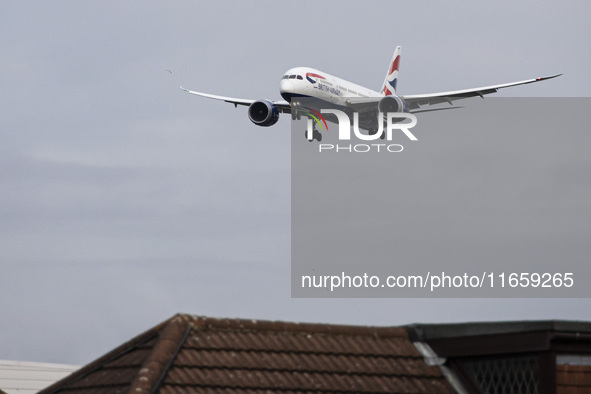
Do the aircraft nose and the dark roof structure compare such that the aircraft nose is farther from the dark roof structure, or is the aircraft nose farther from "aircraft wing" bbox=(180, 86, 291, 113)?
the dark roof structure

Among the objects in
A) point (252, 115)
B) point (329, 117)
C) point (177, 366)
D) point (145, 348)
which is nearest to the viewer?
point (177, 366)

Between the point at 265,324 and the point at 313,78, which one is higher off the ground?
the point at 313,78

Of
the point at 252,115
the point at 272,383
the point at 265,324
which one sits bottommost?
the point at 272,383

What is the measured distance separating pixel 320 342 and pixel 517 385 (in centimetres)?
179

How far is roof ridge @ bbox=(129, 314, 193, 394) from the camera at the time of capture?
822 cm

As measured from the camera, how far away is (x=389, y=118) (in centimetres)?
5125

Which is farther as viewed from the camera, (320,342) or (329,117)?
(329,117)

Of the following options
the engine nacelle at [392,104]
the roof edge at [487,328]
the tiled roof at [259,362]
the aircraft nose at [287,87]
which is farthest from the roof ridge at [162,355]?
the engine nacelle at [392,104]

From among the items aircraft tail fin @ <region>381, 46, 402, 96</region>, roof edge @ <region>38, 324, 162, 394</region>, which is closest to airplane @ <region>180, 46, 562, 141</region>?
aircraft tail fin @ <region>381, 46, 402, 96</region>

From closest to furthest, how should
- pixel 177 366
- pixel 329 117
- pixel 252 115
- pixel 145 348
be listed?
pixel 177 366 → pixel 145 348 → pixel 252 115 → pixel 329 117

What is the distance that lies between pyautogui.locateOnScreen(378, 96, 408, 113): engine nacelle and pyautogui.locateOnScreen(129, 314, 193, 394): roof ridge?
133 feet

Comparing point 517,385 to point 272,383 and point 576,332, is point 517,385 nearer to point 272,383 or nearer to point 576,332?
point 576,332

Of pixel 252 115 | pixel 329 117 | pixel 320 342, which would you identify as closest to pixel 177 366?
pixel 320 342

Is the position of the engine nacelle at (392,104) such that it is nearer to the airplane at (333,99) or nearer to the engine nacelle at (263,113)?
the airplane at (333,99)
